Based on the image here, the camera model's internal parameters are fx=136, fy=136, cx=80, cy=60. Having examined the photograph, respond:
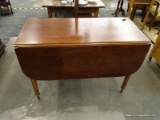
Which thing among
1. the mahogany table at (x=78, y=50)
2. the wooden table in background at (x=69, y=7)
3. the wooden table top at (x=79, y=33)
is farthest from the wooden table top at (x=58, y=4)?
the mahogany table at (x=78, y=50)

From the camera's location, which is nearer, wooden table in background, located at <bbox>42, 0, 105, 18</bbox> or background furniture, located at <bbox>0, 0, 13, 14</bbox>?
wooden table in background, located at <bbox>42, 0, 105, 18</bbox>

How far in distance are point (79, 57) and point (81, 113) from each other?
654 millimetres

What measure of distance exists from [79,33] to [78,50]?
9.4 inches

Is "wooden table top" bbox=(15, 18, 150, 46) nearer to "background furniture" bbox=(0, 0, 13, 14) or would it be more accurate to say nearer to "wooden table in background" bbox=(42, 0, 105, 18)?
"wooden table in background" bbox=(42, 0, 105, 18)

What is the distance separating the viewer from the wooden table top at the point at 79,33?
3.72ft

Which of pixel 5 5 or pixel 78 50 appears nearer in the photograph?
pixel 78 50

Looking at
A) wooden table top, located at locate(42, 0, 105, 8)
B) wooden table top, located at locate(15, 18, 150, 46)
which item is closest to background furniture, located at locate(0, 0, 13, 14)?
wooden table top, located at locate(42, 0, 105, 8)

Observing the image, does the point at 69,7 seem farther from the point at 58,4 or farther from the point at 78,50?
the point at 78,50

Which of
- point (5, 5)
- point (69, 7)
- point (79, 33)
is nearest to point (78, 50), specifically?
point (79, 33)

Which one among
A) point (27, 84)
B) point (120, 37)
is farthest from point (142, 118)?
point (27, 84)

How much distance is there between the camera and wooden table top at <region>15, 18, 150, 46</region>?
1.13m

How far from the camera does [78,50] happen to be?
3.69ft

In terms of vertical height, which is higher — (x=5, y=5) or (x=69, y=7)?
(x=69, y=7)

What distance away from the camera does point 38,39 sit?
3.77ft
